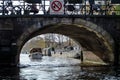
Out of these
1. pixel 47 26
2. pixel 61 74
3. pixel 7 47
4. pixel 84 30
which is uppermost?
pixel 47 26

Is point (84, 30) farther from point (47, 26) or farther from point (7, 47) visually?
point (7, 47)

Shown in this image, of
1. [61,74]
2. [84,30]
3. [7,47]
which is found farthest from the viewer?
[84,30]

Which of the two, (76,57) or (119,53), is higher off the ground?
(119,53)

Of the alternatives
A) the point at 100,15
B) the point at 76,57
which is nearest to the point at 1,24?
the point at 100,15

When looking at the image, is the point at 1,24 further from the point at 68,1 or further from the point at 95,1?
the point at 95,1

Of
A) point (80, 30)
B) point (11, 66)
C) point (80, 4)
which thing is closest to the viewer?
point (11, 66)

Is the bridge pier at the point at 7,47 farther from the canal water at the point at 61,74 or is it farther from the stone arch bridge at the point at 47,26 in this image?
the canal water at the point at 61,74

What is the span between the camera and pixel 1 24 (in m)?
23.5

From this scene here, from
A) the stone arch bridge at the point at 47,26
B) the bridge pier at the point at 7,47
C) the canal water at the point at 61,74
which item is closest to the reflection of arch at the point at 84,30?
the stone arch bridge at the point at 47,26

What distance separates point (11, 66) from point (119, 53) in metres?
6.98

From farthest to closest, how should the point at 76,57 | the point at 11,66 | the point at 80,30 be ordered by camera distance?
the point at 76,57
the point at 80,30
the point at 11,66

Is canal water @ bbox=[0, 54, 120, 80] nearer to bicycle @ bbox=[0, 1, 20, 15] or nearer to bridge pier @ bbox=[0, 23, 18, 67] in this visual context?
bridge pier @ bbox=[0, 23, 18, 67]

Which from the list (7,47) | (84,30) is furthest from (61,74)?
(84,30)

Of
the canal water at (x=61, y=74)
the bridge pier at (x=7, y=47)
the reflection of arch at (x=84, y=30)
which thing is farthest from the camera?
the reflection of arch at (x=84, y=30)
